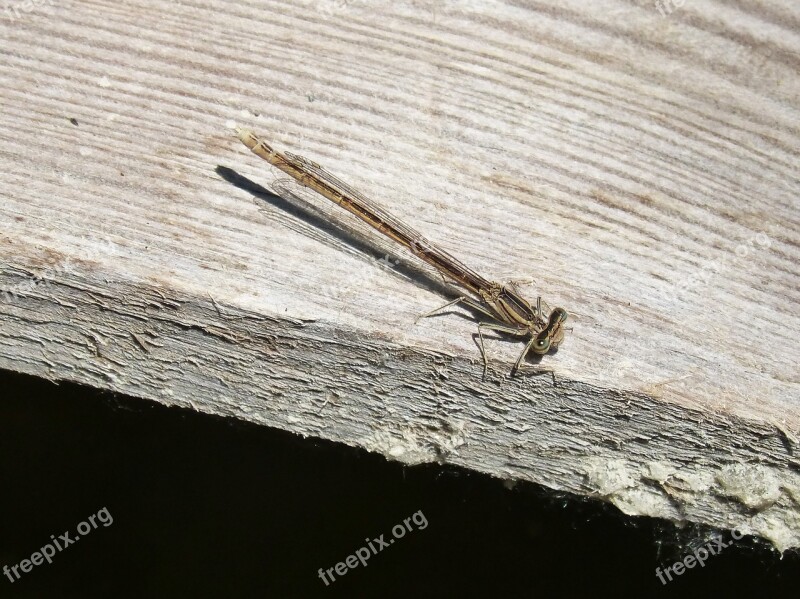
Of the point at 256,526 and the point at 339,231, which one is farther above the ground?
the point at 339,231

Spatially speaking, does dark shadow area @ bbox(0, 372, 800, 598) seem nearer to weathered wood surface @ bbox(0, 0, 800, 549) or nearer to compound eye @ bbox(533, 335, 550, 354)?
weathered wood surface @ bbox(0, 0, 800, 549)

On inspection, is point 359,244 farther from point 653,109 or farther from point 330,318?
point 653,109

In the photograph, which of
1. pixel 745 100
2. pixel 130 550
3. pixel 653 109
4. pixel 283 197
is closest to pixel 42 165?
pixel 283 197

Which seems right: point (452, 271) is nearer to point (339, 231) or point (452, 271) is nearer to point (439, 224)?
point (439, 224)

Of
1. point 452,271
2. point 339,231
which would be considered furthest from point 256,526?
point 452,271

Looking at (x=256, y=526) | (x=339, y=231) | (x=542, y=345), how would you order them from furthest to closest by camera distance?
1. (x=256, y=526)
2. (x=339, y=231)
3. (x=542, y=345)

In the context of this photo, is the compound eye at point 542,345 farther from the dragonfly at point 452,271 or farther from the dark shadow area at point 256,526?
the dark shadow area at point 256,526

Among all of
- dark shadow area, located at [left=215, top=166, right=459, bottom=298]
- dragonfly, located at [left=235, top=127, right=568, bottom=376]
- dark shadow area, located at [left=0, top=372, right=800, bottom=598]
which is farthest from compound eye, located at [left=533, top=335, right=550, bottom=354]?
dark shadow area, located at [left=0, top=372, right=800, bottom=598]

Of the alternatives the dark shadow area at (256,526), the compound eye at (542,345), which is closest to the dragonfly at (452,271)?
the compound eye at (542,345)
